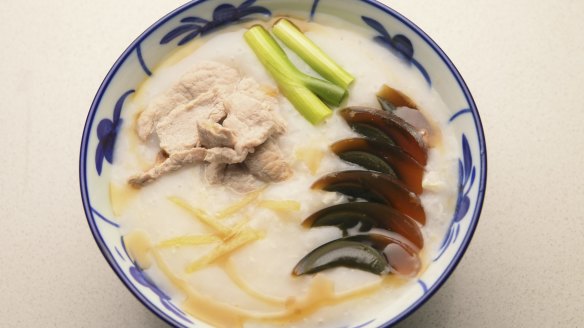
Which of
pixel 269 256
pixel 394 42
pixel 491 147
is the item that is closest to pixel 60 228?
pixel 269 256

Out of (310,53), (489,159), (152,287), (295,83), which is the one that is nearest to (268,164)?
(295,83)

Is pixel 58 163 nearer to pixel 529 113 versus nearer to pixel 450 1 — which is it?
pixel 450 1

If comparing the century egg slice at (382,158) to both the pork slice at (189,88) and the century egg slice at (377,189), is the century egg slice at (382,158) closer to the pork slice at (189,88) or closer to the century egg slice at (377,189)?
the century egg slice at (377,189)

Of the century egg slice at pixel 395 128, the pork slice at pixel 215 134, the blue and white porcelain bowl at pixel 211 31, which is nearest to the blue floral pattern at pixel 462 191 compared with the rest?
the blue and white porcelain bowl at pixel 211 31

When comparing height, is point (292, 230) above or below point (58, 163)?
below

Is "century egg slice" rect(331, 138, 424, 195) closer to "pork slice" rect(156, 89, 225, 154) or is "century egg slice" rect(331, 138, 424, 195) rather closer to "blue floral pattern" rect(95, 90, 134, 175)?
"pork slice" rect(156, 89, 225, 154)
